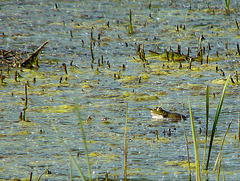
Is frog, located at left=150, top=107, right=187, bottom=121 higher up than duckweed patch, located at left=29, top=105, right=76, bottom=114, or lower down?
higher up

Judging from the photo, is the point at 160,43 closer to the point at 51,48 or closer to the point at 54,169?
the point at 51,48

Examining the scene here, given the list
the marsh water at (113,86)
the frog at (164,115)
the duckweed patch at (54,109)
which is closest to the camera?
the marsh water at (113,86)

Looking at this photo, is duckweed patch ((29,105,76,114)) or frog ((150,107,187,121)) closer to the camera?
frog ((150,107,187,121))

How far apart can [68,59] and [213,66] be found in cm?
223

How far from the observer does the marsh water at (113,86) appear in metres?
4.08

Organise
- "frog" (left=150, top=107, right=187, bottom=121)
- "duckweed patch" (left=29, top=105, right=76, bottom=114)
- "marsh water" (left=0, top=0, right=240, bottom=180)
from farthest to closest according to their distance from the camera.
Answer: "duckweed patch" (left=29, top=105, right=76, bottom=114) → "frog" (left=150, top=107, right=187, bottom=121) → "marsh water" (left=0, top=0, right=240, bottom=180)

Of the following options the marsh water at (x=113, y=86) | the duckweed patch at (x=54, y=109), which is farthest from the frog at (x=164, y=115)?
the duckweed patch at (x=54, y=109)

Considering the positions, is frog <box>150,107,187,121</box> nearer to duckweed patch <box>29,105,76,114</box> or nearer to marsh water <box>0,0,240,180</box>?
marsh water <box>0,0,240,180</box>

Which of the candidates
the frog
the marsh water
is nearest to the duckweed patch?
the marsh water

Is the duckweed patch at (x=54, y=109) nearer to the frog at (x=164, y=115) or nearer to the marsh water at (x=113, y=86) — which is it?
the marsh water at (x=113, y=86)

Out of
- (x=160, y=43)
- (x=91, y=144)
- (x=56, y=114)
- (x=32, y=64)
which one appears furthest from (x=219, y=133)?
(x=160, y=43)

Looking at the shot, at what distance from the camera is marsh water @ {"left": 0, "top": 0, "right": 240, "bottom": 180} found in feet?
13.4

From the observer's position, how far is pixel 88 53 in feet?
27.0

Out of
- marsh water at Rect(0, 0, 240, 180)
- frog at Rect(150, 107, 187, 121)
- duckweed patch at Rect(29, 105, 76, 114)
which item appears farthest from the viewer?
duckweed patch at Rect(29, 105, 76, 114)
